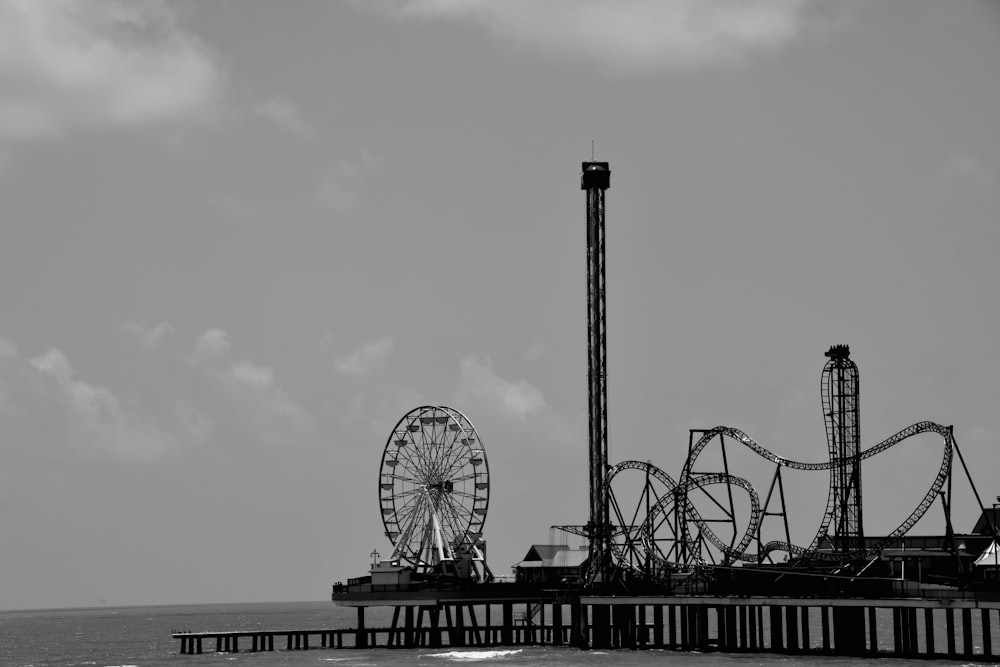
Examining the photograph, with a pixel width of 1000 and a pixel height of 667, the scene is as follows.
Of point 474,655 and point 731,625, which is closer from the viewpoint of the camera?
point 731,625

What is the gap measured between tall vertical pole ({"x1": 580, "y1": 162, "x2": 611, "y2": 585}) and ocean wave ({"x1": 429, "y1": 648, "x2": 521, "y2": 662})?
9.18m

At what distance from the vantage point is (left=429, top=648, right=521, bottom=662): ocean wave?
103 m

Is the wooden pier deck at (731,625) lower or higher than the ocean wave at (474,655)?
higher

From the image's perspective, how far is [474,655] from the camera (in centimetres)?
10506

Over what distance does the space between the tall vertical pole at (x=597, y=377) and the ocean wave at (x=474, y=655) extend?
9.18 m

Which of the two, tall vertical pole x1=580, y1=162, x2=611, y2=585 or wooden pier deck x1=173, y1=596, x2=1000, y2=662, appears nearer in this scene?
wooden pier deck x1=173, y1=596, x2=1000, y2=662

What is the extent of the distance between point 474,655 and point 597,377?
23055mm

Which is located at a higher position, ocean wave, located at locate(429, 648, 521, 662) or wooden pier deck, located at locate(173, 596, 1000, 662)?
wooden pier deck, located at locate(173, 596, 1000, 662)

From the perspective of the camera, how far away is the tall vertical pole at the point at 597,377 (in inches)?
4513

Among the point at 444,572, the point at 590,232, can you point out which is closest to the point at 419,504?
the point at 444,572

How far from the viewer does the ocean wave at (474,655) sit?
103 meters

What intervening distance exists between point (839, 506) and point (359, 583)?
35482mm

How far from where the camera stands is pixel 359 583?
119500 mm

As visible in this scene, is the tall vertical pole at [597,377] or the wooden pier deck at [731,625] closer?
the wooden pier deck at [731,625]
